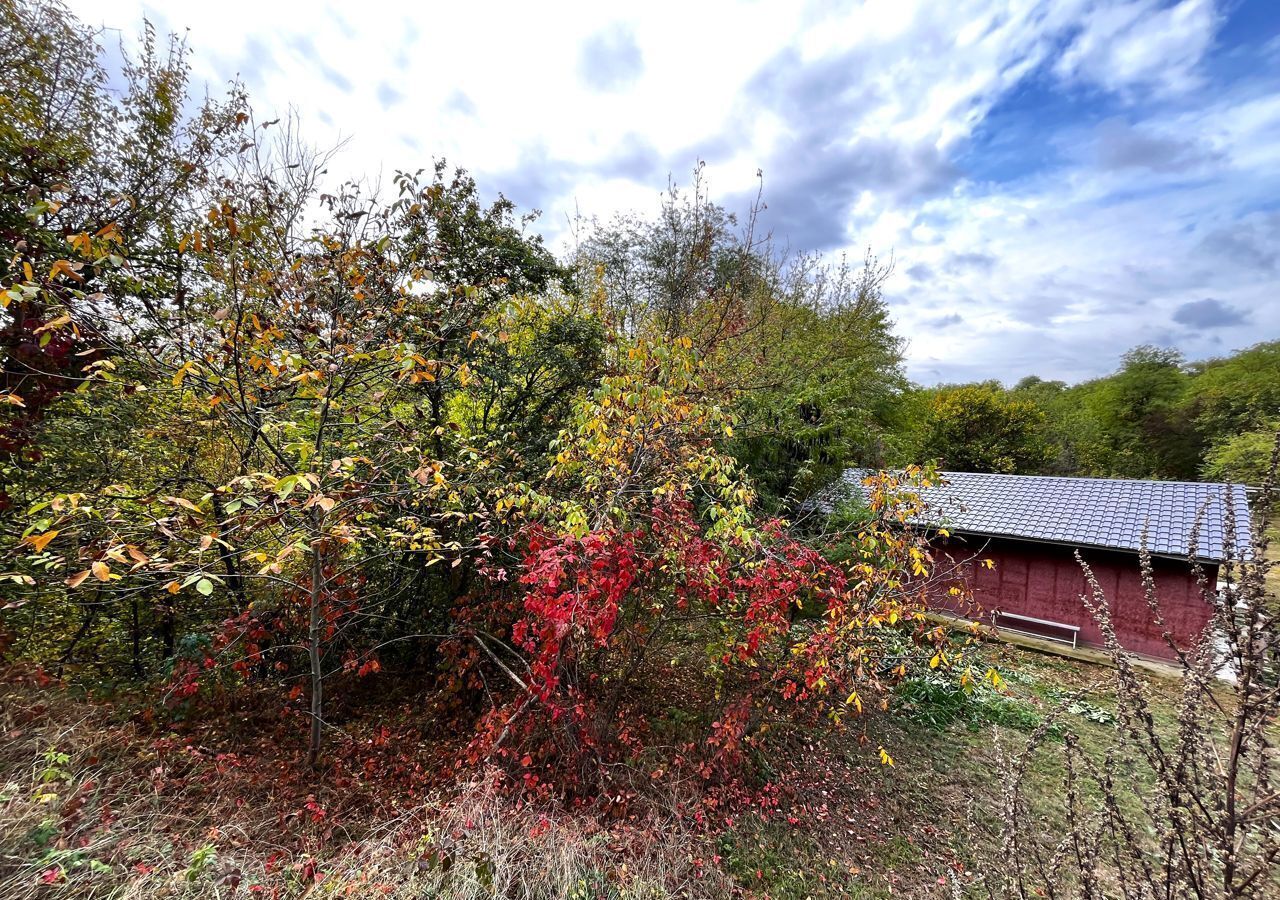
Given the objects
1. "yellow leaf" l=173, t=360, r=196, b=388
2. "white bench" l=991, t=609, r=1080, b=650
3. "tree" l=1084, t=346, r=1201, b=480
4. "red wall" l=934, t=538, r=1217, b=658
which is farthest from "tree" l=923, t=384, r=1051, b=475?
"yellow leaf" l=173, t=360, r=196, b=388

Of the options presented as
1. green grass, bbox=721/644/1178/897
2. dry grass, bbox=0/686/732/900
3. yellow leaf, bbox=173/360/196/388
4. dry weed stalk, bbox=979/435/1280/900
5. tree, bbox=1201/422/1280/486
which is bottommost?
green grass, bbox=721/644/1178/897

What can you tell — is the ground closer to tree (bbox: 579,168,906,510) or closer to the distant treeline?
tree (bbox: 579,168,906,510)

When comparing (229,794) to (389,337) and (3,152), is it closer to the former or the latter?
(389,337)

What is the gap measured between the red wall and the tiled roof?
375 millimetres

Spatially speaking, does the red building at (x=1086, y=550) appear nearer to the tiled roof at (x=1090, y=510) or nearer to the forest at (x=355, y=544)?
the tiled roof at (x=1090, y=510)

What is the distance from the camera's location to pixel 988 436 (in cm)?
1889

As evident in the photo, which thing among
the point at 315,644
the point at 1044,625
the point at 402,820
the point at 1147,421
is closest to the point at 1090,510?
the point at 1044,625

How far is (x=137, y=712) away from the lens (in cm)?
396

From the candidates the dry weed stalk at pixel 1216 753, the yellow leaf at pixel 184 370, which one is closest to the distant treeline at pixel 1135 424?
the dry weed stalk at pixel 1216 753

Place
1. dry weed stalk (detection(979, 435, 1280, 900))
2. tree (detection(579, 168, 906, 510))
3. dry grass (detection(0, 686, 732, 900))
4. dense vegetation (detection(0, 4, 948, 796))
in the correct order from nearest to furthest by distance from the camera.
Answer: dry weed stalk (detection(979, 435, 1280, 900)), dry grass (detection(0, 686, 732, 900)), dense vegetation (detection(0, 4, 948, 796)), tree (detection(579, 168, 906, 510))

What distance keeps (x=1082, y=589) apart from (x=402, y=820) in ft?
40.6

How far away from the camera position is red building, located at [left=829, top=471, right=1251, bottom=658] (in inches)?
335

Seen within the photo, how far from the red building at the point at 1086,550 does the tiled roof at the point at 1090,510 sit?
0.8 inches

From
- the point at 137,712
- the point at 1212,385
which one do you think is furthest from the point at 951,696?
the point at 1212,385
